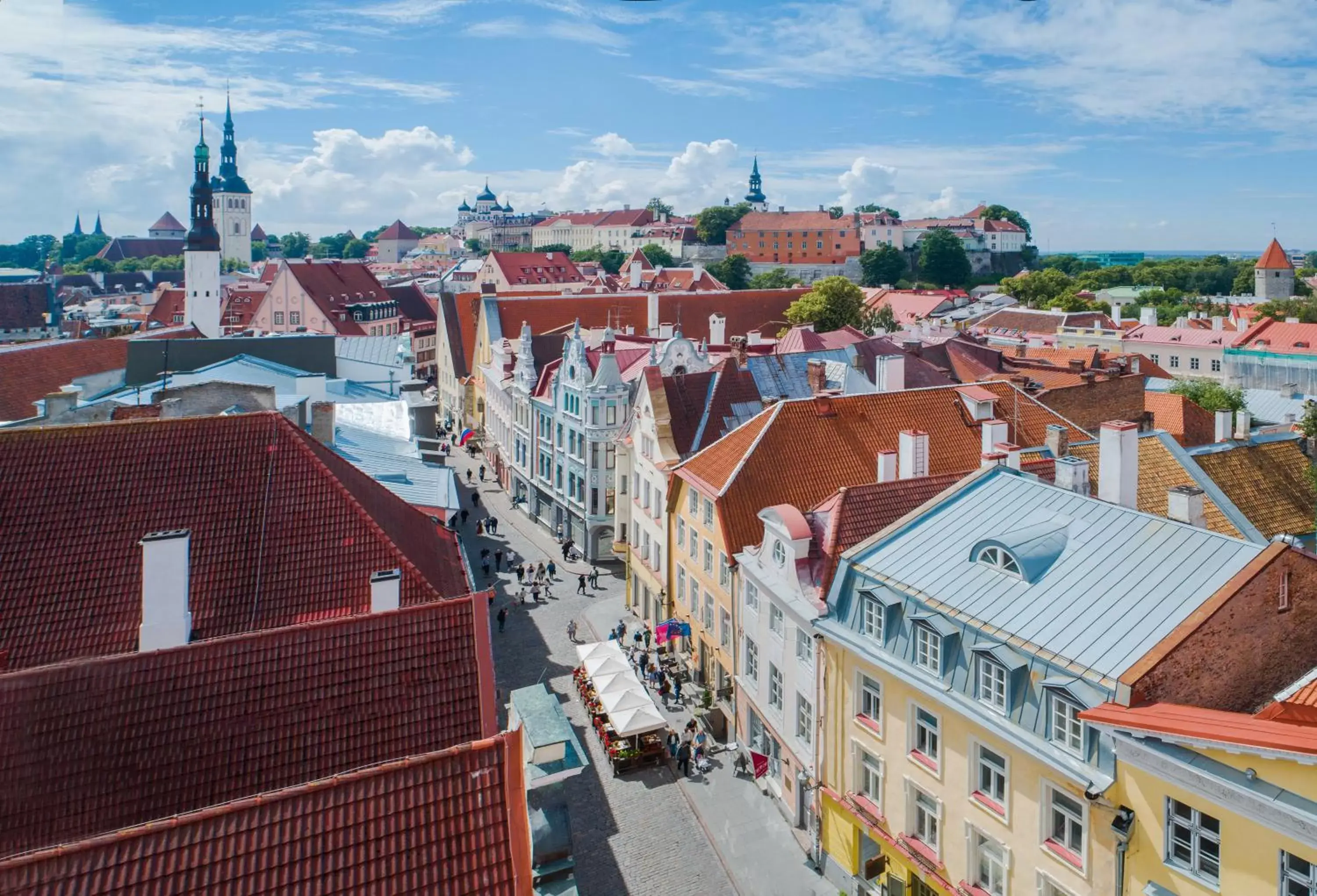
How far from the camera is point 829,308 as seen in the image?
69438 mm

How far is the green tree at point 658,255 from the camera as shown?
13425cm

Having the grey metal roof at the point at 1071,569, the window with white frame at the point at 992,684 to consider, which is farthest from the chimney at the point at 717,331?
the window with white frame at the point at 992,684

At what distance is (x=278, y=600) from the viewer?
1412cm

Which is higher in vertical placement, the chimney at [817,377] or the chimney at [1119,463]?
the chimney at [817,377]

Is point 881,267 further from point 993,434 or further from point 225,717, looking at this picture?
point 225,717

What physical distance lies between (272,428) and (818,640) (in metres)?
10.4

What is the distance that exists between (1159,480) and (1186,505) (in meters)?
4.36

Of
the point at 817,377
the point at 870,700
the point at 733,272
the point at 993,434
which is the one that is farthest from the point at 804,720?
the point at 733,272

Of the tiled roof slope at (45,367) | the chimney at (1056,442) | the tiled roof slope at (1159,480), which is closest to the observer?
the tiled roof slope at (1159,480)

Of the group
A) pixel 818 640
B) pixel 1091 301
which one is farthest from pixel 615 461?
pixel 1091 301

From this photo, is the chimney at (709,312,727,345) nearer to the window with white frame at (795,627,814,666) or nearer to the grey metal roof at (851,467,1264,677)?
the window with white frame at (795,627,814,666)

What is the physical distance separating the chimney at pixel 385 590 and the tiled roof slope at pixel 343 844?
5.10m

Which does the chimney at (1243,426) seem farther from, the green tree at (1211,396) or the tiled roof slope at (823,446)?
the green tree at (1211,396)

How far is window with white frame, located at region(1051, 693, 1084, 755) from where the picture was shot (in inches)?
485
